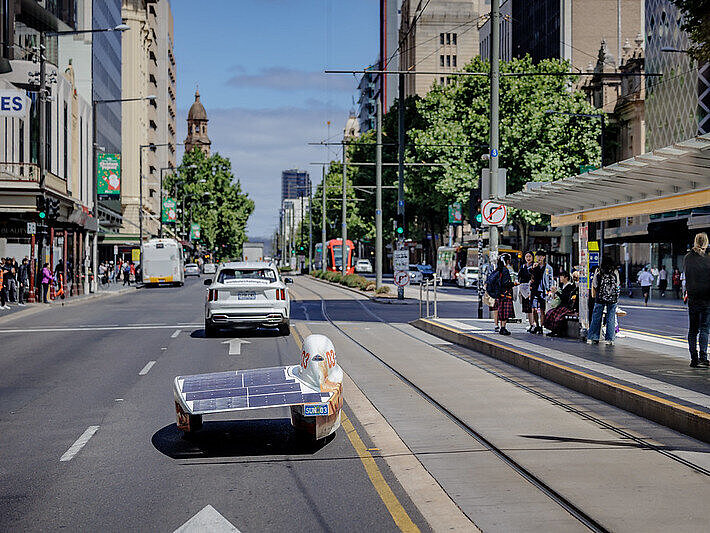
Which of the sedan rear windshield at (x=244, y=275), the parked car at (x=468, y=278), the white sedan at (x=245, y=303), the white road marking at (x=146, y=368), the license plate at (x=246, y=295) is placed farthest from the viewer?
the parked car at (x=468, y=278)

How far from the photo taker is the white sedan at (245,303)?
72.5ft

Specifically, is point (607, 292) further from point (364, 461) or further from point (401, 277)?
point (401, 277)

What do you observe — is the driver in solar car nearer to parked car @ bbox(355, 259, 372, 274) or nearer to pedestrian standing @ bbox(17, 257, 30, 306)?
pedestrian standing @ bbox(17, 257, 30, 306)

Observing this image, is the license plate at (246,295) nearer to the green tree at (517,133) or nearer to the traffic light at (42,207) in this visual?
the traffic light at (42,207)

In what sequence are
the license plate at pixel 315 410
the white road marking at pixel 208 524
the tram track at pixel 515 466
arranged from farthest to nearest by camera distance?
1. the license plate at pixel 315 410
2. the tram track at pixel 515 466
3. the white road marking at pixel 208 524

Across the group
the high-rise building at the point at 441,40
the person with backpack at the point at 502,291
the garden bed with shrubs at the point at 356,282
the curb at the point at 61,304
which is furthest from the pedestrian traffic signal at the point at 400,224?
the high-rise building at the point at 441,40

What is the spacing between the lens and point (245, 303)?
2214 cm

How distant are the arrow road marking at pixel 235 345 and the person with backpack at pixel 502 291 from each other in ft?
18.2

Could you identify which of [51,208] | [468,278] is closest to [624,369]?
[51,208]

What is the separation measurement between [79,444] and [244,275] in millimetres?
14144

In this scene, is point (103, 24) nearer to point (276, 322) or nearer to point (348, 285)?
point (348, 285)

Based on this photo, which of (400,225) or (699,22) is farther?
(400,225)

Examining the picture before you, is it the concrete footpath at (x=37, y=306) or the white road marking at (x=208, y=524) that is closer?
the white road marking at (x=208, y=524)

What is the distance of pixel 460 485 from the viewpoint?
756cm
